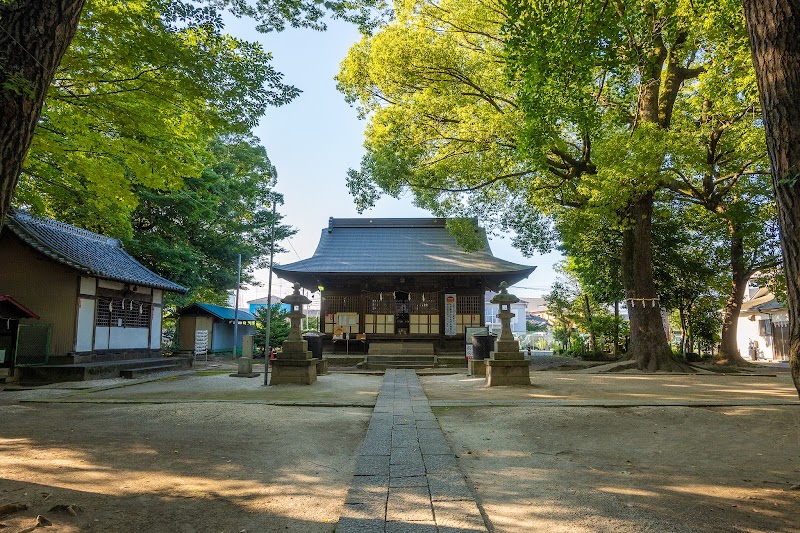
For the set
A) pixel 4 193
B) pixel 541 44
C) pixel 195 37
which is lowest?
pixel 4 193

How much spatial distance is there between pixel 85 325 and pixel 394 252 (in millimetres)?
11928

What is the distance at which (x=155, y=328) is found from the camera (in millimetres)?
16312

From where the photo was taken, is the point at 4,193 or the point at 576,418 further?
the point at 576,418

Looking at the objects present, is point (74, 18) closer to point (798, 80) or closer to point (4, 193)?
point (4, 193)

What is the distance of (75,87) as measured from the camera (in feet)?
24.5

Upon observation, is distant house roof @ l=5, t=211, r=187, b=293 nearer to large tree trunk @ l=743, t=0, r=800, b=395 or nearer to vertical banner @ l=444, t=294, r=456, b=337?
vertical banner @ l=444, t=294, r=456, b=337

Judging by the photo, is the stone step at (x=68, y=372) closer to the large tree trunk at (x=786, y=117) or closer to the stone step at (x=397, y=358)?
the stone step at (x=397, y=358)

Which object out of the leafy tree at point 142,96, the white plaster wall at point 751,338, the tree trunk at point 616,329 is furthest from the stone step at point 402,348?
the white plaster wall at point 751,338

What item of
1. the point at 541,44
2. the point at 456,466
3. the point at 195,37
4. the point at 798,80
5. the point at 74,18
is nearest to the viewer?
the point at 798,80

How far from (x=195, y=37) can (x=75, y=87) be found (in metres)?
2.15

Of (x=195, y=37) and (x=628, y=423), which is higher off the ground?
(x=195, y=37)

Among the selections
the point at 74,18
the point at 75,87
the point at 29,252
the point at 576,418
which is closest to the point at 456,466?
the point at 576,418

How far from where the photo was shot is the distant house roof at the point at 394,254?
61.7ft

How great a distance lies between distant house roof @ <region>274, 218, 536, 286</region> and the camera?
740 inches
